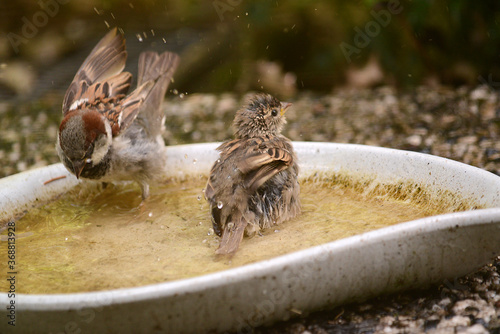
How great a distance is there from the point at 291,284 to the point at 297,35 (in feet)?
18.4

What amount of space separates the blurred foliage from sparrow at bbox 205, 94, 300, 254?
10.7 feet

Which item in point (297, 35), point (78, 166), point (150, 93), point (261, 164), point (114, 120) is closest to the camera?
point (261, 164)

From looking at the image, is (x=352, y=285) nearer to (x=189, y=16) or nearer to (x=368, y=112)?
(x=368, y=112)

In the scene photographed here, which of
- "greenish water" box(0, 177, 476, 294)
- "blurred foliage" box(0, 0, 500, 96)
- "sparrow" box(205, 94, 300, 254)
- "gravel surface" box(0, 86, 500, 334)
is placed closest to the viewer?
"gravel surface" box(0, 86, 500, 334)

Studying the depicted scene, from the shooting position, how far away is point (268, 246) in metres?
2.75

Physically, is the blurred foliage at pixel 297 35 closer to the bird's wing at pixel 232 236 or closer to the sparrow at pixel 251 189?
the sparrow at pixel 251 189

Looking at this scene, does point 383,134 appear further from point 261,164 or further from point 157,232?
point 157,232

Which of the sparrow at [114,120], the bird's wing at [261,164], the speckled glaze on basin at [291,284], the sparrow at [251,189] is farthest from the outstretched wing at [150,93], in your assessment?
the speckled glaze on basin at [291,284]

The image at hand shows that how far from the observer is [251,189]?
2871 millimetres

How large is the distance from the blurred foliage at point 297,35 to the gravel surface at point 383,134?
331mm

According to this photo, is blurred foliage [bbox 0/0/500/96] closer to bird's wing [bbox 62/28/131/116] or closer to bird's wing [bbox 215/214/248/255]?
bird's wing [bbox 62/28/131/116]

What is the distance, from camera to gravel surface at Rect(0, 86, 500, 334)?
2223 mm

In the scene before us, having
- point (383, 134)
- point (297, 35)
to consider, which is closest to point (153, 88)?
point (383, 134)

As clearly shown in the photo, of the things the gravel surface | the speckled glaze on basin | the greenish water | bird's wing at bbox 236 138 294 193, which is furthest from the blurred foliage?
the speckled glaze on basin
